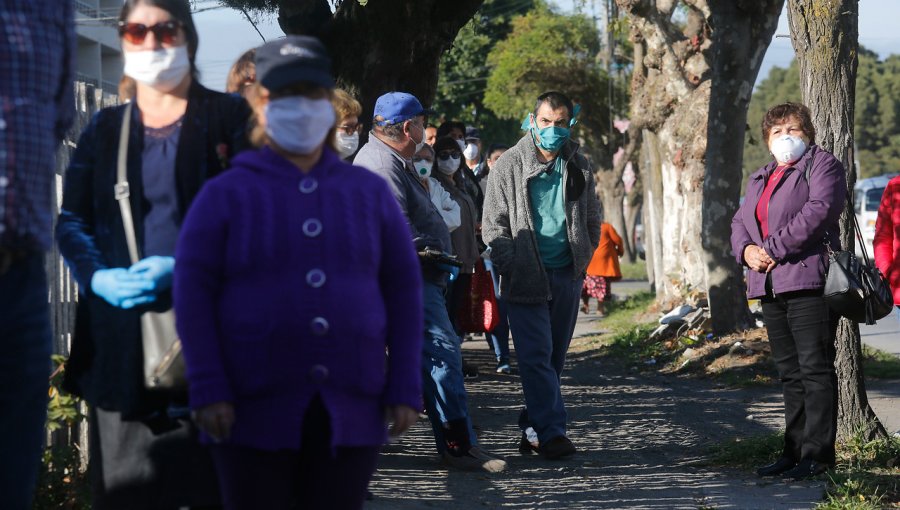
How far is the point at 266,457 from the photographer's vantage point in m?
3.22

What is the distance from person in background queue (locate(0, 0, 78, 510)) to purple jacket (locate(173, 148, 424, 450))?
395 millimetres

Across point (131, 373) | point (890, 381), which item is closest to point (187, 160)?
point (131, 373)

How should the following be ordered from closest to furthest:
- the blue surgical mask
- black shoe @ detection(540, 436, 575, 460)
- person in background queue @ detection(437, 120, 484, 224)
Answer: black shoe @ detection(540, 436, 575, 460) < the blue surgical mask < person in background queue @ detection(437, 120, 484, 224)

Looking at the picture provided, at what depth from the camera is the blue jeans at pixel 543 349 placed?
756 centimetres

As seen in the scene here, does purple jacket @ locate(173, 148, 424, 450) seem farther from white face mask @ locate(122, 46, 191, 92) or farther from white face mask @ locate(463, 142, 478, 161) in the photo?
white face mask @ locate(463, 142, 478, 161)

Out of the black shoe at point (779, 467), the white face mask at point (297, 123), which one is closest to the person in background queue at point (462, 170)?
the black shoe at point (779, 467)

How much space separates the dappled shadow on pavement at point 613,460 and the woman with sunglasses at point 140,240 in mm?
2559

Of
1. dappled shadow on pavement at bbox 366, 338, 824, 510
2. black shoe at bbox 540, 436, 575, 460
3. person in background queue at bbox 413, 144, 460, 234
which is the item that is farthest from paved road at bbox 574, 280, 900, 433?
person in background queue at bbox 413, 144, 460, 234

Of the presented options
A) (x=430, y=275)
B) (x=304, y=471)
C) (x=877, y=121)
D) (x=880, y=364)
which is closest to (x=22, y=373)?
(x=304, y=471)

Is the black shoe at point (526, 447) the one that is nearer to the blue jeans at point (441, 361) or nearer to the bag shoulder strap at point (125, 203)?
the blue jeans at point (441, 361)

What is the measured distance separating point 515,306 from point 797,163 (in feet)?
6.12

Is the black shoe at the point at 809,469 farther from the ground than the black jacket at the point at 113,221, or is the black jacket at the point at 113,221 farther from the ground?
the black jacket at the point at 113,221

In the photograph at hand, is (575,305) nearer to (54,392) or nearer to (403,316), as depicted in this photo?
(54,392)

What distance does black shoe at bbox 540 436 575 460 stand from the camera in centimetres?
749
